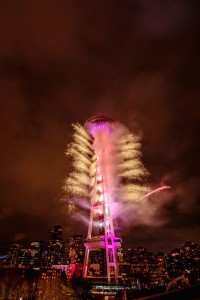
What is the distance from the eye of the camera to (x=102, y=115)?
57.6 m

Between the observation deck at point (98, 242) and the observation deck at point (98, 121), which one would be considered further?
the observation deck at point (98, 121)

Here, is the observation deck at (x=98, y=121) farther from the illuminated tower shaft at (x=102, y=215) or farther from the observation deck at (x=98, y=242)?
the observation deck at (x=98, y=242)

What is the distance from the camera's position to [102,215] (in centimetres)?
5197

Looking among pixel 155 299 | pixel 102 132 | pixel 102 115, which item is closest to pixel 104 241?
pixel 102 132

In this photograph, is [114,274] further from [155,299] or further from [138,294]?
[155,299]

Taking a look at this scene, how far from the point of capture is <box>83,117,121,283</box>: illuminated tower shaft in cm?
4788

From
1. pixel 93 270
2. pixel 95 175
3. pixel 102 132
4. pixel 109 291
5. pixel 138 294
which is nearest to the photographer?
pixel 138 294

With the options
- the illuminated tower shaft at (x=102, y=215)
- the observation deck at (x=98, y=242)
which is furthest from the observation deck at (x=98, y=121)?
the observation deck at (x=98, y=242)

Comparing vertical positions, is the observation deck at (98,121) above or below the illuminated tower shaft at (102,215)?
above

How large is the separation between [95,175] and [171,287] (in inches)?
959

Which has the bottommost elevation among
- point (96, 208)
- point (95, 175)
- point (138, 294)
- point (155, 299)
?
point (155, 299)

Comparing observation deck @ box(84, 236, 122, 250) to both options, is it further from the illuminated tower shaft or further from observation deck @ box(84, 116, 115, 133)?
observation deck @ box(84, 116, 115, 133)

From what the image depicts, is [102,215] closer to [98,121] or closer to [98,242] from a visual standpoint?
[98,242]

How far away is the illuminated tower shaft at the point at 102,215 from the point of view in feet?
157
